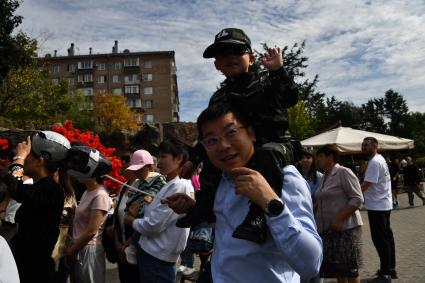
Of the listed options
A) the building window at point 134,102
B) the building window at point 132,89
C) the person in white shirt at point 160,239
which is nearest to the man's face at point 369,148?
the person in white shirt at point 160,239

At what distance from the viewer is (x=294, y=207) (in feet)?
5.53

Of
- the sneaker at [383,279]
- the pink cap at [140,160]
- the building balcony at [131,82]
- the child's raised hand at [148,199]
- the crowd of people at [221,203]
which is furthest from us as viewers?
the building balcony at [131,82]

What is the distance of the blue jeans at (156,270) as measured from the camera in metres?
3.78

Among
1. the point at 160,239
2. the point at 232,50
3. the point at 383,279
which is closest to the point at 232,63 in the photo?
the point at 232,50

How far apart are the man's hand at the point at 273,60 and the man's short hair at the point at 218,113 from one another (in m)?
0.41

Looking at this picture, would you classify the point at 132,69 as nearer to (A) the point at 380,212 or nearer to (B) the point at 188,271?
(B) the point at 188,271

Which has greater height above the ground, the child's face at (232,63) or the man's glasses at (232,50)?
the man's glasses at (232,50)

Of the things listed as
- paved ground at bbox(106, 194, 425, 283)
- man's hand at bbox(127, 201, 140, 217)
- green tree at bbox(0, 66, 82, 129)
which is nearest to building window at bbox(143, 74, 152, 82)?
green tree at bbox(0, 66, 82, 129)

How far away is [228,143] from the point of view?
71.1 inches

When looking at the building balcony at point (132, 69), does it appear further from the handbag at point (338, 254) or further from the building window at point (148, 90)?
the handbag at point (338, 254)

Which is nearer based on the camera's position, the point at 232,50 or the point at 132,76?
the point at 232,50

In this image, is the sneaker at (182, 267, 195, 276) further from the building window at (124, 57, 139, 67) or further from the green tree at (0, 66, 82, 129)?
the building window at (124, 57, 139, 67)

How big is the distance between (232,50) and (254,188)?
3.65 feet

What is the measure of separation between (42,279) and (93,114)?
45.8 m
